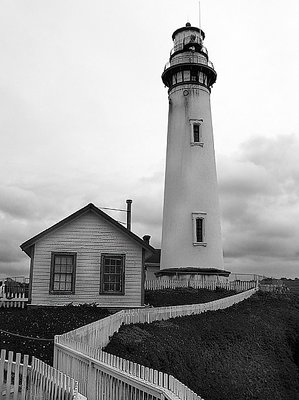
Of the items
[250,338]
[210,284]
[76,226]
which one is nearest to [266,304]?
[210,284]

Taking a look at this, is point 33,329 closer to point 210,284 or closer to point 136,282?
point 136,282

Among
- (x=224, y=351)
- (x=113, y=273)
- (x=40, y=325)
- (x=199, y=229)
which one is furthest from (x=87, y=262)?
(x=199, y=229)

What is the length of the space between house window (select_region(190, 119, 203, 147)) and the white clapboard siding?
16348 mm

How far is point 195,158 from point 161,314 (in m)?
18.1

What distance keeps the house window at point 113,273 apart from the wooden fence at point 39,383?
38.8 feet

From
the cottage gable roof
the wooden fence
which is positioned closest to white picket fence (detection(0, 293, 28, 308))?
A: the cottage gable roof

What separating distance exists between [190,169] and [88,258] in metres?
16.2

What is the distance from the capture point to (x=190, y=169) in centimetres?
3375

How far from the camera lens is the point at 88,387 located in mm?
7527

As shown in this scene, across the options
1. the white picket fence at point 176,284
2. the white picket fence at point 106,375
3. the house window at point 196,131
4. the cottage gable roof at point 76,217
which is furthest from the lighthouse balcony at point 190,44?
the white picket fence at point 106,375

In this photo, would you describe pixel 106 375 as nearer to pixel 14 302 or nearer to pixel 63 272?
pixel 63 272

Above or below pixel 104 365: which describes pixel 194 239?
above

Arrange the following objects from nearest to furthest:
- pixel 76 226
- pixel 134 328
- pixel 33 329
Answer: pixel 33 329 < pixel 134 328 < pixel 76 226

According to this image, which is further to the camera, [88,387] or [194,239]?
[194,239]
